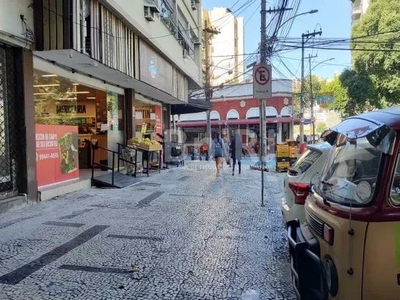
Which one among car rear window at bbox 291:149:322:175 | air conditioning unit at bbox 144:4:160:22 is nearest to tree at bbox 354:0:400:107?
air conditioning unit at bbox 144:4:160:22

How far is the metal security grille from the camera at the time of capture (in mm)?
7777

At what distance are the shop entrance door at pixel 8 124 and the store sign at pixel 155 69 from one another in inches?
222

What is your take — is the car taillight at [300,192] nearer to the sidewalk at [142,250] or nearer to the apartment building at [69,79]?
the sidewalk at [142,250]

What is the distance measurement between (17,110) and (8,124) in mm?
345

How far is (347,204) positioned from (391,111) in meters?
0.74

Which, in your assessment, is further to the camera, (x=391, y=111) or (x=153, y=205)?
(x=153, y=205)

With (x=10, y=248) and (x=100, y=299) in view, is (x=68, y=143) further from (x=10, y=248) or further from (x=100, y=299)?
(x=100, y=299)

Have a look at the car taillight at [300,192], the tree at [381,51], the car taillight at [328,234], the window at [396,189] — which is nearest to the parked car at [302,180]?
the car taillight at [300,192]

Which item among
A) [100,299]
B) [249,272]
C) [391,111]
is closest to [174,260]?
[249,272]

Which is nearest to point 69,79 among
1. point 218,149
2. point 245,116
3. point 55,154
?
point 55,154

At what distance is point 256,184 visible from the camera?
41.5 feet

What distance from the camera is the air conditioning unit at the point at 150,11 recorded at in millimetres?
13359

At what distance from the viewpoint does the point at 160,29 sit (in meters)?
15.4

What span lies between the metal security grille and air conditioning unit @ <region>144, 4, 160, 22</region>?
20.5 feet
